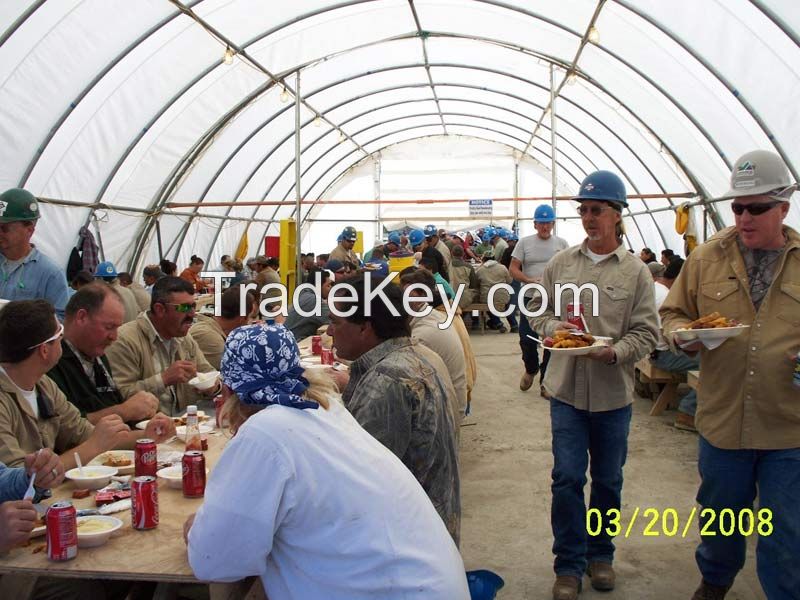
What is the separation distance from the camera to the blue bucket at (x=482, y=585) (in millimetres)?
2939

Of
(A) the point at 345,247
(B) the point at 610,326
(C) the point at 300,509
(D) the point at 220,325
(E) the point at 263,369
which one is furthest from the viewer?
(A) the point at 345,247

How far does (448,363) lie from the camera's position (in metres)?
4.92

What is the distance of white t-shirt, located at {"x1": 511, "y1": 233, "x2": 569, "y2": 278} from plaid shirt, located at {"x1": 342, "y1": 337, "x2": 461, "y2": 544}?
5.69 metres

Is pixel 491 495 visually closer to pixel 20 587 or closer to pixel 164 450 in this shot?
pixel 164 450

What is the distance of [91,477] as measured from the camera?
3160 mm

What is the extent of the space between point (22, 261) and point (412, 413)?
12.9 ft

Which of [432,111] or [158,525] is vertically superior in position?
[432,111]

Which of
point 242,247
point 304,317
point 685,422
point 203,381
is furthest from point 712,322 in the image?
point 242,247

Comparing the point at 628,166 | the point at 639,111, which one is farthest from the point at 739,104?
the point at 628,166

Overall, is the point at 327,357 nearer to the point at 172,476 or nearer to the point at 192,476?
the point at 172,476

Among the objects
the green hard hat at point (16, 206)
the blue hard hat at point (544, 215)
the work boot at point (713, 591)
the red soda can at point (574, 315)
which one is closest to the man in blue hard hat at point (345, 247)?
the blue hard hat at point (544, 215)

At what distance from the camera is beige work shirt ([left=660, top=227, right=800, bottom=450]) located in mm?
3158

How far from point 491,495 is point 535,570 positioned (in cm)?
134
